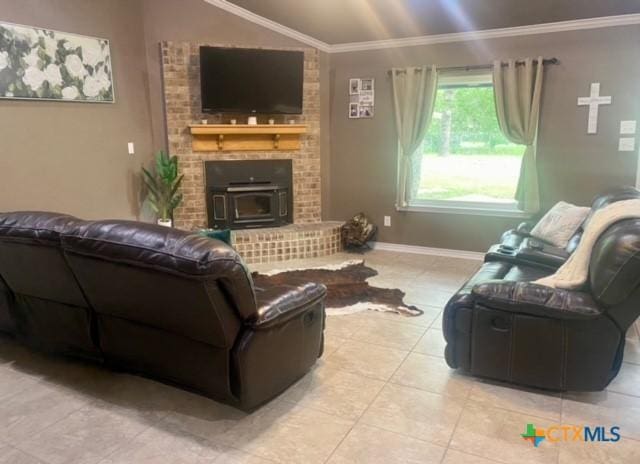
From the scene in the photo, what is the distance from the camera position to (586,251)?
2490mm

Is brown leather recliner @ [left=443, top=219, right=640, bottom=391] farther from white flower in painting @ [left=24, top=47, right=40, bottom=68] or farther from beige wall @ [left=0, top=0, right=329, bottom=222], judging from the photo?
white flower in painting @ [left=24, top=47, right=40, bottom=68]

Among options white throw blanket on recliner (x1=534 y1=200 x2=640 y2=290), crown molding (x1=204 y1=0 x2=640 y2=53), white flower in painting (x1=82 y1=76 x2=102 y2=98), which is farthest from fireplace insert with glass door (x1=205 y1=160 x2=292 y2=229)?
white throw blanket on recliner (x1=534 y1=200 x2=640 y2=290)

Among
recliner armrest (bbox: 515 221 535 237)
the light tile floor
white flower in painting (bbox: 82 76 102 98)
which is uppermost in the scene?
white flower in painting (bbox: 82 76 102 98)

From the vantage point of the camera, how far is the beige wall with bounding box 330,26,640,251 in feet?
14.3

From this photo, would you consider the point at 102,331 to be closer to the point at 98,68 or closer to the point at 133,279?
the point at 133,279

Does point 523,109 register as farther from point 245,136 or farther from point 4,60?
point 4,60

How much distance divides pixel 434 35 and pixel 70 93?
3661 mm

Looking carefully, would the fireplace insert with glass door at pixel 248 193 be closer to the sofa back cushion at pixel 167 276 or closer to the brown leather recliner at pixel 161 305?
the brown leather recliner at pixel 161 305

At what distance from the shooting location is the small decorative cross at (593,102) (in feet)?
14.4

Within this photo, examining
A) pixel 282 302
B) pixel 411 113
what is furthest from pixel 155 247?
pixel 411 113

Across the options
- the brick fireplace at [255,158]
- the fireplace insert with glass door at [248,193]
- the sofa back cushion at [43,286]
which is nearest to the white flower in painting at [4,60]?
the brick fireplace at [255,158]

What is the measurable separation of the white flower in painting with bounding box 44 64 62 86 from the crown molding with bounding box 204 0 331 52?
174 centimetres

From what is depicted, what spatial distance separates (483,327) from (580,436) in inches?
25.6

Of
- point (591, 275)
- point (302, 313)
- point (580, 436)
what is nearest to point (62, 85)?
point (302, 313)
